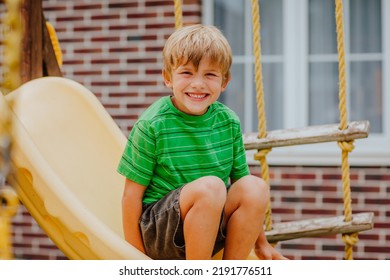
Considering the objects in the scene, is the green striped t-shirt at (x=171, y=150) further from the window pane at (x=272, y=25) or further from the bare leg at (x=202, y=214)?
the window pane at (x=272, y=25)

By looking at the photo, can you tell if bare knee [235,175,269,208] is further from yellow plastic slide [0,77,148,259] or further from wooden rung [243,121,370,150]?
wooden rung [243,121,370,150]

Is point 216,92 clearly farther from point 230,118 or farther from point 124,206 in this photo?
point 124,206

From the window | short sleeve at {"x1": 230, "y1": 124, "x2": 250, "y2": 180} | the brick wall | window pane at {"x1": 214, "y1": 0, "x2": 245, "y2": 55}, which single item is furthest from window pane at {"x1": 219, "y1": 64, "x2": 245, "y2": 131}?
short sleeve at {"x1": 230, "y1": 124, "x2": 250, "y2": 180}

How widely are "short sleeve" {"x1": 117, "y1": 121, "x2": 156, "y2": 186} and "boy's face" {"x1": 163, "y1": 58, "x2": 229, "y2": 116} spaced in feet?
0.28

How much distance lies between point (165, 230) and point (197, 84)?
0.88 feet

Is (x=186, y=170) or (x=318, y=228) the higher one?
(x=186, y=170)

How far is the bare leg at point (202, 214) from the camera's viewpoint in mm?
1124

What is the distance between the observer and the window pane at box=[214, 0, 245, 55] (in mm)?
2877

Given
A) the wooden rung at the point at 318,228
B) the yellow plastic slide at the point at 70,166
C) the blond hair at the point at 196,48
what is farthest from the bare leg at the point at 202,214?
the wooden rung at the point at 318,228

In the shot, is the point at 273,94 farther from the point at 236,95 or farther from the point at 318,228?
the point at 318,228

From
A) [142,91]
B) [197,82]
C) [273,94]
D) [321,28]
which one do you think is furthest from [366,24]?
[197,82]

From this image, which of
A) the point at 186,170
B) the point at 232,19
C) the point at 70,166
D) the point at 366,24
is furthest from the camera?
the point at 232,19

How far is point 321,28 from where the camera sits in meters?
2.81
